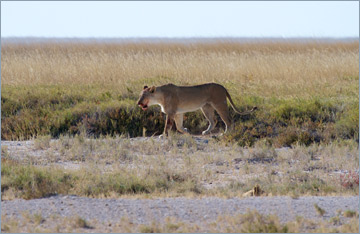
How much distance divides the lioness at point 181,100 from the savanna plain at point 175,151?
0.43 m

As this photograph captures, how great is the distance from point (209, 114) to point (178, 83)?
3576mm

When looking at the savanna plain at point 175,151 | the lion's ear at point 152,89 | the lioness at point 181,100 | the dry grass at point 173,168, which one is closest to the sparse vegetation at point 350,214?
the savanna plain at point 175,151

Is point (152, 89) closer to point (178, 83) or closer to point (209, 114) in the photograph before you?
point (209, 114)

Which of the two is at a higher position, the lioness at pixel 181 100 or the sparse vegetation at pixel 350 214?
the lioness at pixel 181 100

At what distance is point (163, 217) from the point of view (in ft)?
23.4

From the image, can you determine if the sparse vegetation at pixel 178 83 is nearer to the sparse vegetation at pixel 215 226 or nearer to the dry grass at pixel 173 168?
the dry grass at pixel 173 168

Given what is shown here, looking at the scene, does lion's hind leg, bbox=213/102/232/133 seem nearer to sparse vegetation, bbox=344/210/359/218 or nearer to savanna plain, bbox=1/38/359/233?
savanna plain, bbox=1/38/359/233

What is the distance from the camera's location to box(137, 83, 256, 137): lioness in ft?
41.8

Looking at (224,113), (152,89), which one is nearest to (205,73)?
(224,113)

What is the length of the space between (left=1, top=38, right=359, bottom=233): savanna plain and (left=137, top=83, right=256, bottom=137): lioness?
0.43 metres

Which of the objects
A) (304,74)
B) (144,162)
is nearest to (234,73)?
(304,74)

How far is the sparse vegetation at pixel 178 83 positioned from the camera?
13.6 m

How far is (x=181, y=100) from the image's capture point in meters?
12.8

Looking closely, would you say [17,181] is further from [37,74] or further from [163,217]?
[37,74]
